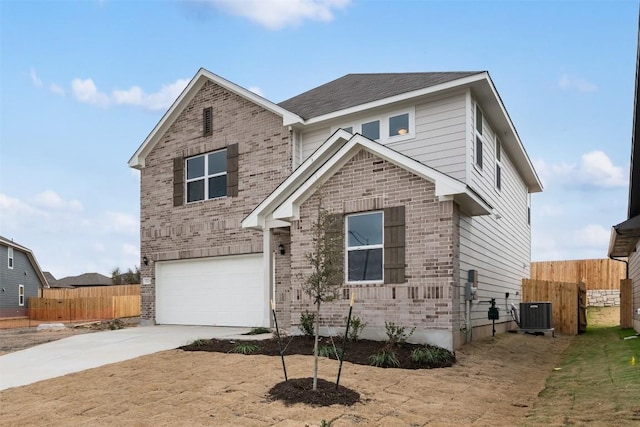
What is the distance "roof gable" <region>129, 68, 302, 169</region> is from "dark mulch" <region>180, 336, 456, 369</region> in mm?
6508

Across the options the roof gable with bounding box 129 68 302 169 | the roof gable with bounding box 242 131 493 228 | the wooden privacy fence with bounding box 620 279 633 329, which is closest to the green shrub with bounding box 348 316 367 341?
the roof gable with bounding box 242 131 493 228

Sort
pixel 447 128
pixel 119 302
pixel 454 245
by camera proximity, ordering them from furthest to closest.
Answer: pixel 119 302
pixel 447 128
pixel 454 245

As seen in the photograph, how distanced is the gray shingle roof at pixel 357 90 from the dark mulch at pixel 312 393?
8.03 meters

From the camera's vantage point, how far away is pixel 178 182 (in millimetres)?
17172

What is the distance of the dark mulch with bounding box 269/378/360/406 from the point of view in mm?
6527

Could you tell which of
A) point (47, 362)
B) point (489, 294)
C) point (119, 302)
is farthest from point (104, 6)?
point (119, 302)

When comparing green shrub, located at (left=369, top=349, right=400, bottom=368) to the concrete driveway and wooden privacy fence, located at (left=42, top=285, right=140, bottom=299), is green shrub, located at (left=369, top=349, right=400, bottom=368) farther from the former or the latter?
wooden privacy fence, located at (left=42, top=285, right=140, bottom=299)

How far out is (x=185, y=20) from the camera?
48.8ft

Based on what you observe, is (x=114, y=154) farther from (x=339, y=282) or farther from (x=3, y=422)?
(x=3, y=422)

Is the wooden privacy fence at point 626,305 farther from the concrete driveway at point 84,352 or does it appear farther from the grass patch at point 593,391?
the concrete driveway at point 84,352

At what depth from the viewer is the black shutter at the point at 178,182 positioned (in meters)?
17.1

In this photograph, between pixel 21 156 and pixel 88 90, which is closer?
pixel 21 156

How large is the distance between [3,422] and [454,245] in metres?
7.90

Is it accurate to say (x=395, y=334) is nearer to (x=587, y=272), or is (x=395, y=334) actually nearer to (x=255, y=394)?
(x=255, y=394)
